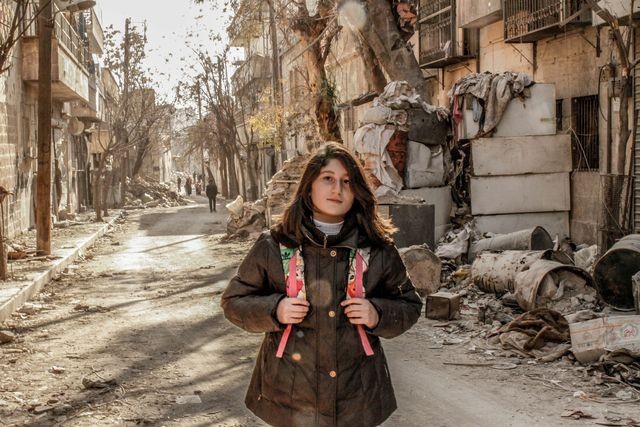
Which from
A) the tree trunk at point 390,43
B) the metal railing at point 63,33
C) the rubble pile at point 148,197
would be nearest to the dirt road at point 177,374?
the tree trunk at point 390,43

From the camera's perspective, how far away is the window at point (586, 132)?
14047 millimetres

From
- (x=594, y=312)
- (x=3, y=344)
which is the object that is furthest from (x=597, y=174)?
(x=3, y=344)

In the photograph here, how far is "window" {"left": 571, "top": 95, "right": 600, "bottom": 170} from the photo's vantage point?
14047 millimetres

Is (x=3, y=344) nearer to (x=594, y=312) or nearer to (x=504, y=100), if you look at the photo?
(x=594, y=312)

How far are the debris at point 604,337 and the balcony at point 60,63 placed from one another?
1471cm

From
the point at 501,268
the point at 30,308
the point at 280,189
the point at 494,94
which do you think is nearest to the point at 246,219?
the point at 280,189

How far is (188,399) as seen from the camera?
19.5 ft

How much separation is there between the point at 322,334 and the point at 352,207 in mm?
483

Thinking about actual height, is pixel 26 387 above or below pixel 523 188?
below

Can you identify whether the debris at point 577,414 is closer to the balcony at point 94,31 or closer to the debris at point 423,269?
the debris at point 423,269

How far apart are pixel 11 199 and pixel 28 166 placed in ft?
9.16

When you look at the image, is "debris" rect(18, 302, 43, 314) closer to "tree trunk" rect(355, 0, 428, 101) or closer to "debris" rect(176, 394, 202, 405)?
"debris" rect(176, 394, 202, 405)

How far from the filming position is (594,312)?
8.55 m

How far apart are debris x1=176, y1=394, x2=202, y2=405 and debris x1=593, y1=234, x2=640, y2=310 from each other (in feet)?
15.5
